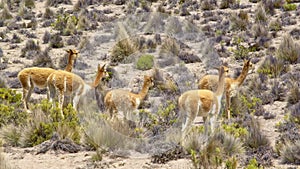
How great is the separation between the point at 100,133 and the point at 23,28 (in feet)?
50.8

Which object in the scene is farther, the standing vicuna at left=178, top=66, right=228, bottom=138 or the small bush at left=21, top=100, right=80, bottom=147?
the small bush at left=21, top=100, right=80, bottom=147

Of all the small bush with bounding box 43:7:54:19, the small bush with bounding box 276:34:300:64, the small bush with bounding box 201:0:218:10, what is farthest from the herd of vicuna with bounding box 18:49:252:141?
the small bush with bounding box 43:7:54:19

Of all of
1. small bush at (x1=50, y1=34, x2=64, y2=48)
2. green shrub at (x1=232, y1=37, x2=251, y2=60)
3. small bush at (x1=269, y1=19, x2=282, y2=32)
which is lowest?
small bush at (x1=50, y1=34, x2=64, y2=48)

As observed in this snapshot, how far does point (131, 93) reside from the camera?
9.75 meters

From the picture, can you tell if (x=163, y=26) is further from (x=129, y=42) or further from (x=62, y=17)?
(x=62, y=17)

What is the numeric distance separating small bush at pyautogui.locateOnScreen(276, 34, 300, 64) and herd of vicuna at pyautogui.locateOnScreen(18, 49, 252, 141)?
4.15 m

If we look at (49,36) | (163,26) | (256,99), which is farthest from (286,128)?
(49,36)

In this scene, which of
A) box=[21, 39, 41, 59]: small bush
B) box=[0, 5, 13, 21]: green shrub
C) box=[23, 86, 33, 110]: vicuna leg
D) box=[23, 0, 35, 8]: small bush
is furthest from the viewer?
box=[23, 0, 35, 8]: small bush

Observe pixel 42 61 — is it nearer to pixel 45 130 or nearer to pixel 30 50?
pixel 30 50

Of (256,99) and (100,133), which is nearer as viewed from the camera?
(100,133)

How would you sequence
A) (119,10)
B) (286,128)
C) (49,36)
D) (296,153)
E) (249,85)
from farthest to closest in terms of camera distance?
1. (119,10)
2. (49,36)
3. (249,85)
4. (286,128)
5. (296,153)

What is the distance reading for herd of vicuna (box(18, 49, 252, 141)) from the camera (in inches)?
345

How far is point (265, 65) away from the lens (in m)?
14.3

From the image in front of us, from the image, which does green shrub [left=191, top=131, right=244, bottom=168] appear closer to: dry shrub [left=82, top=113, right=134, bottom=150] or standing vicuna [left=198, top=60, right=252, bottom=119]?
dry shrub [left=82, top=113, right=134, bottom=150]
